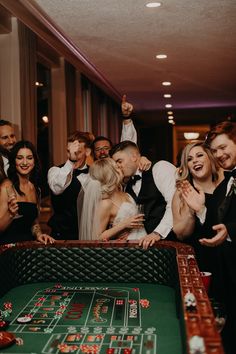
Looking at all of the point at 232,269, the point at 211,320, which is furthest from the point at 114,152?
the point at 211,320

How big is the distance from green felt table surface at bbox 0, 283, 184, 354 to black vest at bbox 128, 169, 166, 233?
0.98m

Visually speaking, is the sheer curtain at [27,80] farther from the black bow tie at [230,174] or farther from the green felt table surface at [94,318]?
the green felt table surface at [94,318]

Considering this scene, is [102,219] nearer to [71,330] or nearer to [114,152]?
[114,152]

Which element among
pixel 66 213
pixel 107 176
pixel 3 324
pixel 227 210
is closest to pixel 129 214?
pixel 107 176

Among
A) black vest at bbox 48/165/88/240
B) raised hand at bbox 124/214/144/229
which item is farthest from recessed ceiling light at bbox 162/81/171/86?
raised hand at bbox 124/214/144/229

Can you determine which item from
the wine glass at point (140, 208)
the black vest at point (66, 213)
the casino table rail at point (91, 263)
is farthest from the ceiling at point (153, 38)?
the casino table rail at point (91, 263)

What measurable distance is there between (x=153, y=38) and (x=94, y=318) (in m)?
3.96

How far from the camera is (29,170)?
3.32m

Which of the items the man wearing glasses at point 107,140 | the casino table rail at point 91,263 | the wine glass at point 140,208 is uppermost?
the man wearing glasses at point 107,140

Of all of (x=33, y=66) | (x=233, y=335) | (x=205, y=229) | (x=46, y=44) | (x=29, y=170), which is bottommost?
(x=233, y=335)

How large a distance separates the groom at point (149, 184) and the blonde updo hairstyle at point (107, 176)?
227 mm

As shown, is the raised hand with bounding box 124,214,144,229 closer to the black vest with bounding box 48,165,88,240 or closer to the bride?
the bride

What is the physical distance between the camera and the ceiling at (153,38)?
13.5ft

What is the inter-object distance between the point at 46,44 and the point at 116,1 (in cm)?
192
